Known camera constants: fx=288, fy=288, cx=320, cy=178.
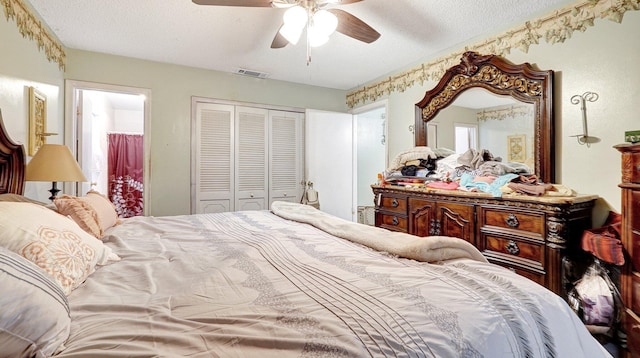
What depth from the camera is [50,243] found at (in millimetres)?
928

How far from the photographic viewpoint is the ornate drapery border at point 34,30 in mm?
1924

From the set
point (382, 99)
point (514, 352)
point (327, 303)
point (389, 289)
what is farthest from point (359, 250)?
point (382, 99)

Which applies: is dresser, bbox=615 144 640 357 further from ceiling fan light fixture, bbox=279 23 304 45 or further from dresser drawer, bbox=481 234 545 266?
ceiling fan light fixture, bbox=279 23 304 45

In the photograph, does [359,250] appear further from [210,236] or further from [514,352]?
[210,236]

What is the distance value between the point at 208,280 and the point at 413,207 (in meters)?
2.07

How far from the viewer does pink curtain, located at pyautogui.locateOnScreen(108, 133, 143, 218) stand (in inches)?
190

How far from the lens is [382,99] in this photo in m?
3.82

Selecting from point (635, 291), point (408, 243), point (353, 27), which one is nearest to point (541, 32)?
point (353, 27)

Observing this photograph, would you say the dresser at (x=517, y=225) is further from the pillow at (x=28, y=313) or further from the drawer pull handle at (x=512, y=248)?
the pillow at (x=28, y=313)

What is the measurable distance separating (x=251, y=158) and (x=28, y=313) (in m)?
3.33

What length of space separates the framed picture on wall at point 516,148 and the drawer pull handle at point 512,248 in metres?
0.79

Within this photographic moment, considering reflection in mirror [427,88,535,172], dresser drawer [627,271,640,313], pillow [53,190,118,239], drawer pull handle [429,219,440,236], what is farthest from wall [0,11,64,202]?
dresser drawer [627,271,640,313]

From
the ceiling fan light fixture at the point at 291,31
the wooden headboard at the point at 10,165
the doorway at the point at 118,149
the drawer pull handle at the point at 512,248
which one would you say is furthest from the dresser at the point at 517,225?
the doorway at the point at 118,149

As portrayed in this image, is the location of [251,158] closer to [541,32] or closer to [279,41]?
[279,41]
